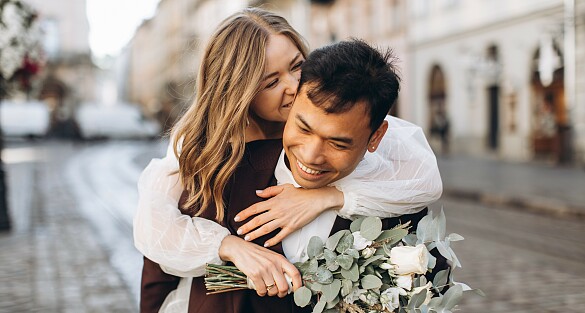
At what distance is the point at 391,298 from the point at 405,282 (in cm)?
5

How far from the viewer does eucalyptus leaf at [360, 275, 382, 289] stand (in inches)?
73.4

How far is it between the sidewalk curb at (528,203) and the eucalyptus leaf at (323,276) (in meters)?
8.80

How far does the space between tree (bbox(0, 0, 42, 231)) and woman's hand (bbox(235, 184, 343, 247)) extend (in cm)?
683

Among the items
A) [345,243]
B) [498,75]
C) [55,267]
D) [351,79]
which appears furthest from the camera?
[498,75]

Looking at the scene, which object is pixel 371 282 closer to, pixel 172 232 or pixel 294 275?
pixel 294 275

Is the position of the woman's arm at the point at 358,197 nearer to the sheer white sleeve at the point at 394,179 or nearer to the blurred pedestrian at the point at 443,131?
the sheer white sleeve at the point at 394,179

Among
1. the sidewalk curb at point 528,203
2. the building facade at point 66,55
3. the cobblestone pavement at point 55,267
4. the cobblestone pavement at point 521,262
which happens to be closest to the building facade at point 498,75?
the sidewalk curb at point 528,203

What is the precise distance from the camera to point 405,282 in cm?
187

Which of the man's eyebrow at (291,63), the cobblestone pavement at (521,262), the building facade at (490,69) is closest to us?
the man's eyebrow at (291,63)

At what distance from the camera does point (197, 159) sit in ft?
6.86

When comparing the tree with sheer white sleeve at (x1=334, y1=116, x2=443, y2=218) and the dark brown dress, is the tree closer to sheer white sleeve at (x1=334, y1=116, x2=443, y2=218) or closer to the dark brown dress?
the dark brown dress

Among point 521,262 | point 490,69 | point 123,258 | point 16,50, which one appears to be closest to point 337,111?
A: point 521,262

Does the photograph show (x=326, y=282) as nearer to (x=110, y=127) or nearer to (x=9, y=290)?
(x=9, y=290)

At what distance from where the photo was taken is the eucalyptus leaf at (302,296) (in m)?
1.89
